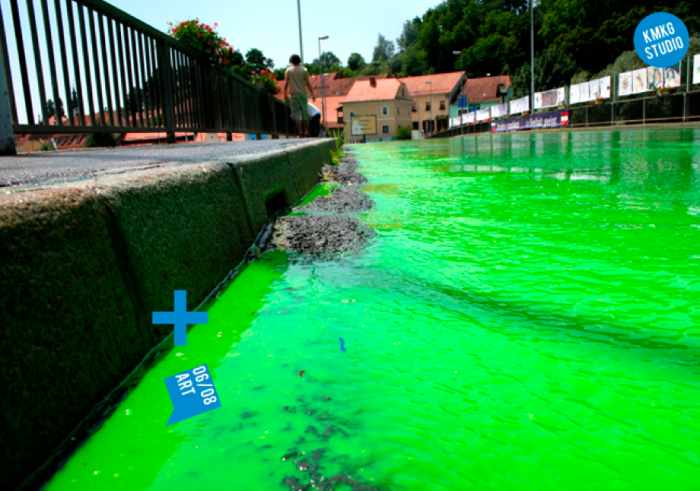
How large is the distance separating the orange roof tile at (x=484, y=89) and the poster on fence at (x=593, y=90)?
5608 cm

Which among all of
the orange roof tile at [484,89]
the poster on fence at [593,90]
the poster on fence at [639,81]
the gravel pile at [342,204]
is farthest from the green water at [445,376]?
the orange roof tile at [484,89]

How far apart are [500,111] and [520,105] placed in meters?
4.09

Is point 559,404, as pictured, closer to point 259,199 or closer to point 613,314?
point 613,314

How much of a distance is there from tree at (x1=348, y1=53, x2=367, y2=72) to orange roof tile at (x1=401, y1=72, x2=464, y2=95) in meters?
68.8

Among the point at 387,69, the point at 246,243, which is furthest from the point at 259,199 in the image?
the point at 387,69

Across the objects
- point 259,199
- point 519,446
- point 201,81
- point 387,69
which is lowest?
point 519,446

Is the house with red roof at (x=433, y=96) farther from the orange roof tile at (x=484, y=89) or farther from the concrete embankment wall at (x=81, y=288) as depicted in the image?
the concrete embankment wall at (x=81, y=288)

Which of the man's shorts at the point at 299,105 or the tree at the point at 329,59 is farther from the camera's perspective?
the tree at the point at 329,59

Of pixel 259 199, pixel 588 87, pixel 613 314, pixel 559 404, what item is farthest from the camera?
pixel 588 87

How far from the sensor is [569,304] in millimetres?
1577

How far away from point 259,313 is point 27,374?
811mm

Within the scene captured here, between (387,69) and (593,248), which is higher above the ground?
(387,69)

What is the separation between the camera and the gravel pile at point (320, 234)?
2395mm

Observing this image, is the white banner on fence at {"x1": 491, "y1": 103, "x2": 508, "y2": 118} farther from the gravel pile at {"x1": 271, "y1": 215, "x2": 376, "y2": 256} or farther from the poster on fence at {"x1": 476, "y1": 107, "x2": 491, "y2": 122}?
the gravel pile at {"x1": 271, "y1": 215, "x2": 376, "y2": 256}
